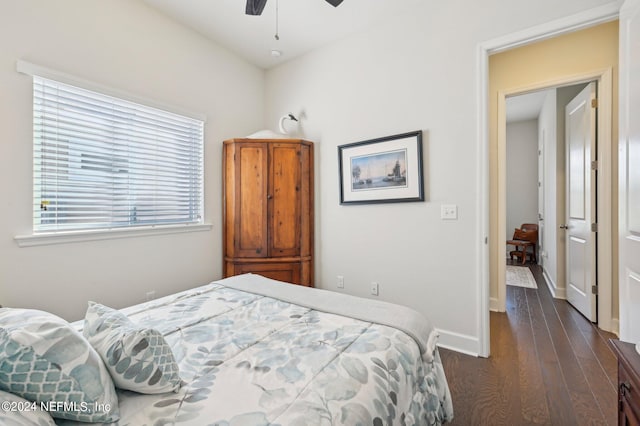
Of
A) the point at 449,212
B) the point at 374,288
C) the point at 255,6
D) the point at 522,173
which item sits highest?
the point at 255,6

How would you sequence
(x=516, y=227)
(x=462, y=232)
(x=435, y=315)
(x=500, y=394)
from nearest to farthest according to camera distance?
(x=500, y=394)
(x=462, y=232)
(x=435, y=315)
(x=516, y=227)

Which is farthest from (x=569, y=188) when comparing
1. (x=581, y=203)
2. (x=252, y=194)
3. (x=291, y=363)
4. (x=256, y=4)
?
(x=291, y=363)

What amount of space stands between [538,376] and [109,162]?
3.48 metres

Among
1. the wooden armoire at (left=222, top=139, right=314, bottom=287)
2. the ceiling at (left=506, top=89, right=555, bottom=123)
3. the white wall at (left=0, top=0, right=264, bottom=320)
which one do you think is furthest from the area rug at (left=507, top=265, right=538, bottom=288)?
the white wall at (left=0, top=0, right=264, bottom=320)

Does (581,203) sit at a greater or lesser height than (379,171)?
lesser

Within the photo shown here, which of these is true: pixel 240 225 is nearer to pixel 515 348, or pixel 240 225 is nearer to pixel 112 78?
pixel 112 78

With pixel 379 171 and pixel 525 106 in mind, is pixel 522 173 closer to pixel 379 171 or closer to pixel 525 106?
pixel 525 106

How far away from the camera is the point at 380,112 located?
265 cm

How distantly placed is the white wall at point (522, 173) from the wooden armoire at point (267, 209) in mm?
5609

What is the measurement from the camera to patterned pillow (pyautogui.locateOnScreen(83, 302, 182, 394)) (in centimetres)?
84

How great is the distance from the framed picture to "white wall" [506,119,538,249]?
17.2 feet

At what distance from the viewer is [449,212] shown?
7.59 ft

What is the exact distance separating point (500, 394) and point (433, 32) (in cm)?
270

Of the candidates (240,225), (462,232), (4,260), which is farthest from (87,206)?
(462,232)
